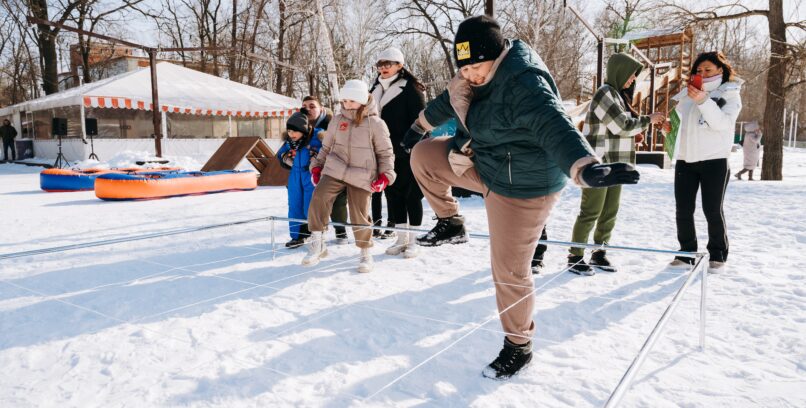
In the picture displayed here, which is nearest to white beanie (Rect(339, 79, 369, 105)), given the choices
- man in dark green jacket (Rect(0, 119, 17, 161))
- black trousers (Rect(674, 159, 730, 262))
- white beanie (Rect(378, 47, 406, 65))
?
white beanie (Rect(378, 47, 406, 65))

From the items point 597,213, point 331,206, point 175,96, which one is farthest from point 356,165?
point 175,96

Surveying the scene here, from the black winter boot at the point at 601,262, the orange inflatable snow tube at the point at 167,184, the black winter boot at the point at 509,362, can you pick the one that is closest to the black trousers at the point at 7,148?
the orange inflatable snow tube at the point at 167,184

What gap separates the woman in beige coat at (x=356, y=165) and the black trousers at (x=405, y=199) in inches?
23.3

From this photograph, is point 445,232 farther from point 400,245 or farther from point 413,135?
point 400,245

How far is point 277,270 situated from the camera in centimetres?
418

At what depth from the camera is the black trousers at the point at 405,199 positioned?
4.66 metres

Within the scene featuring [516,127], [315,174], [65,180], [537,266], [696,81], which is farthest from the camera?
[65,180]

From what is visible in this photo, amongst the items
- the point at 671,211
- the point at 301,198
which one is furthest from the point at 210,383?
the point at 671,211

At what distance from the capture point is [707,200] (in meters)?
3.79

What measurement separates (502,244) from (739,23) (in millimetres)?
13231

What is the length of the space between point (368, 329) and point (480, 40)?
1.70m

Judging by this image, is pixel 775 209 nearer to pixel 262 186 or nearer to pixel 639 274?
pixel 639 274

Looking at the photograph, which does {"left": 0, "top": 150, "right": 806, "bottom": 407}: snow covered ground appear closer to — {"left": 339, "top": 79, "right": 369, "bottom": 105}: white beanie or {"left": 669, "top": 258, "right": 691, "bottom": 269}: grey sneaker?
{"left": 669, "top": 258, "right": 691, "bottom": 269}: grey sneaker

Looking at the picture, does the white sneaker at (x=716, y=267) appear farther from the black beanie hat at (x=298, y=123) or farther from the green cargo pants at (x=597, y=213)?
the black beanie hat at (x=298, y=123)
